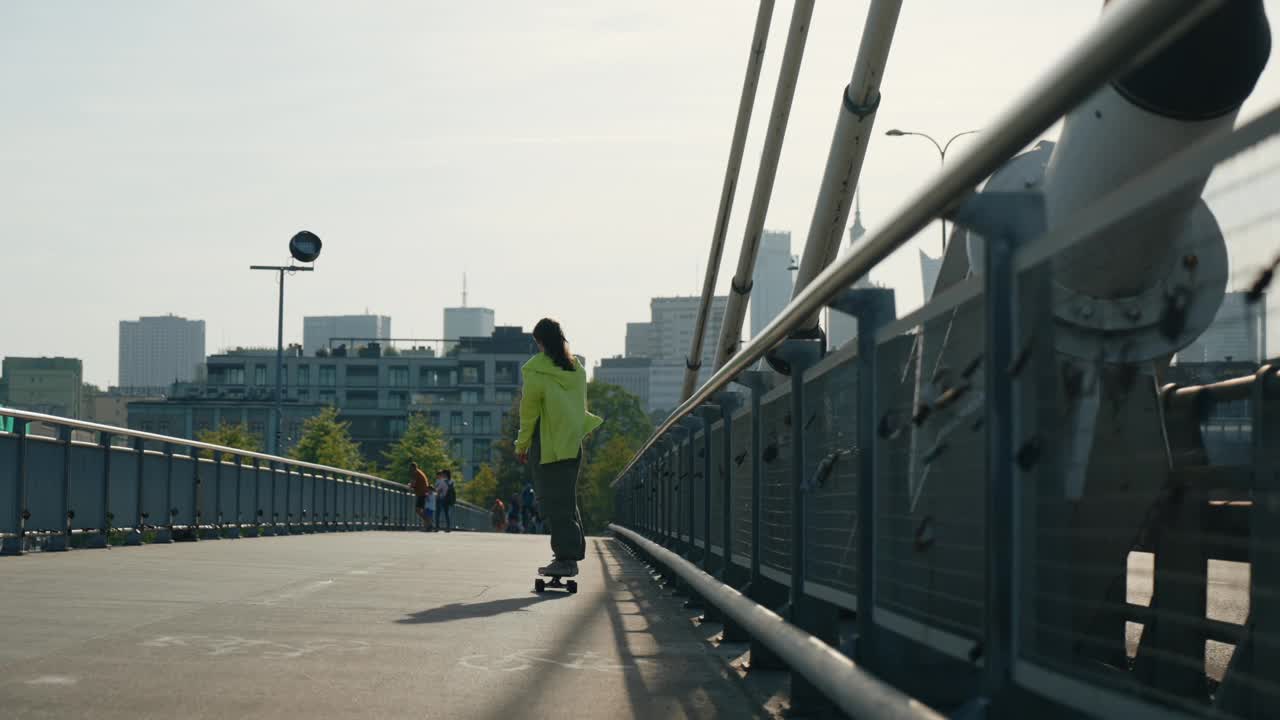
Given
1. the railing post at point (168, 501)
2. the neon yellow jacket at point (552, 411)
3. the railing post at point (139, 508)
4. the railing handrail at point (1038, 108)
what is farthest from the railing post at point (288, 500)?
the railing handrail at point (1038, 108)

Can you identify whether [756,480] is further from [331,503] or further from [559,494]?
[331,503]

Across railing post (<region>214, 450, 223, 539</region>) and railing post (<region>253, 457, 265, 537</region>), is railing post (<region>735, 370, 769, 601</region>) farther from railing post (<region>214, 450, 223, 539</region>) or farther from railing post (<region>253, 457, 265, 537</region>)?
railing post (<region>253, 457, 265, 537</region>)

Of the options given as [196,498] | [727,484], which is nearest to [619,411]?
[196,498]

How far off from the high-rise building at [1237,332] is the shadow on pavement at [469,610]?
17.7ft

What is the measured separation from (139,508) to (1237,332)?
14537mm

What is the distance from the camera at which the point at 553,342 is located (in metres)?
10.1

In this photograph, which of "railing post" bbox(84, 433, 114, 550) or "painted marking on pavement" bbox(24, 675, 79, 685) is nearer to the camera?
"painted marking on pavement" bbox(24, 675, 79, 685)

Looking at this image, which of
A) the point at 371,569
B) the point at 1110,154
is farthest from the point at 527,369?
the point at 1110,154

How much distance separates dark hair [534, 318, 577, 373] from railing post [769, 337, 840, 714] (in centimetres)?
492

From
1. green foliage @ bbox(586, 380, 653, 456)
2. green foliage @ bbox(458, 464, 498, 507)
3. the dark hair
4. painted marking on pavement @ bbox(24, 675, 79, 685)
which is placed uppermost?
green foliage @ bbox(586, 380, 653, 456)

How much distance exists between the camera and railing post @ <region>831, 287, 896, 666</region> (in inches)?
156

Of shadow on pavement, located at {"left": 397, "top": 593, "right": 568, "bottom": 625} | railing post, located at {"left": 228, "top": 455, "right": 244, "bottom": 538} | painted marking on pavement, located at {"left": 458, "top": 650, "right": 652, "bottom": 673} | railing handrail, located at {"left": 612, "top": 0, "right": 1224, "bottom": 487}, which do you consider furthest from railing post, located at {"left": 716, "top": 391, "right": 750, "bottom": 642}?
railing post, located at {"left": 228, "top": 455, "right": 244, "bottom": 538}

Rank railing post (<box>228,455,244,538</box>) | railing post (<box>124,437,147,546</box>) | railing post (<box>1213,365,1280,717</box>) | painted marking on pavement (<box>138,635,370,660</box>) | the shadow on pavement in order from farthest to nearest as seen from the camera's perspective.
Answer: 1. railing post (<box>228,455,244,538</box>)
2. railing post (<box>124,437,147,546</box>)
3. the shadow on pavement
4. painted marking on pavement (<box>138,635,370,660</box>)
5. railing post (<box>1213,365,1280,717</box>)

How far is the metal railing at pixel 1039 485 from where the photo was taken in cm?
228
